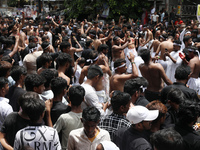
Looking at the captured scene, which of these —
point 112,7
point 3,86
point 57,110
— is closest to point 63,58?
point 3,86

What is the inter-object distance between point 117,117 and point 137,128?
44 cm

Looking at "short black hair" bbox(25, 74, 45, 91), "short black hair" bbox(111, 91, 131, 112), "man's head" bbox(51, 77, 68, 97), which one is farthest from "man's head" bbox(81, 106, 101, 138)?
"short black hair" bbox(25, 74, 45, 91)

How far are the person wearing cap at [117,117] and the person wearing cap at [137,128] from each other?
0.95 feet

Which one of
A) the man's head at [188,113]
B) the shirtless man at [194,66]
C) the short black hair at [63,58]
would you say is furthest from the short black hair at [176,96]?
the shirtless man at [194,66]

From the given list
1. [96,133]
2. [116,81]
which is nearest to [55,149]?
[96,133]

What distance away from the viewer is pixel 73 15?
24250 millimetres

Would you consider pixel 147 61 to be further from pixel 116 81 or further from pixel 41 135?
pixel 41 135

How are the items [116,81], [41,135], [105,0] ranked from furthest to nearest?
[105,0]
[116,81]
[41,135]

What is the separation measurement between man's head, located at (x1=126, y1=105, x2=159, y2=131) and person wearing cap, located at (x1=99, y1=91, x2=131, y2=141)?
322 mm

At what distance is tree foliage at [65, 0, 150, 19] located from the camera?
72.4 feet

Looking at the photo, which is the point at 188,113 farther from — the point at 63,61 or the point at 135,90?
the point at 63,61

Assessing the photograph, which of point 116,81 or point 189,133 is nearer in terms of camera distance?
point 189,133

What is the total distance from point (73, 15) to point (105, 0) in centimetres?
358

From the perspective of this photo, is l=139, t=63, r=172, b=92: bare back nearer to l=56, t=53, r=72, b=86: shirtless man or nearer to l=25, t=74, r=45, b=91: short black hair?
l=56, t=53, r=72, b=86: shirtless man
